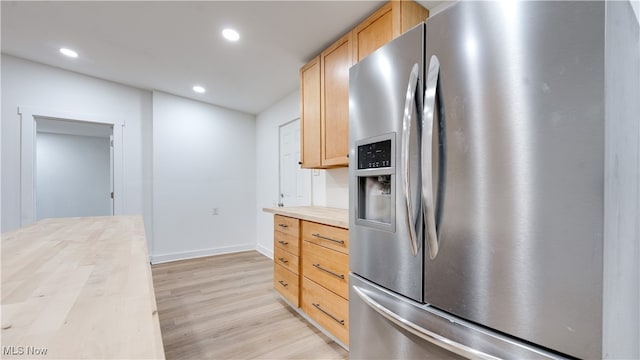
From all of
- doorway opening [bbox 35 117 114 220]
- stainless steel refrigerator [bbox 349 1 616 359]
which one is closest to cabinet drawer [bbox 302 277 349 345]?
stainless steel refrigerator [bbox 349 1 616 359]

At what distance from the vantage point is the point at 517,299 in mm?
743

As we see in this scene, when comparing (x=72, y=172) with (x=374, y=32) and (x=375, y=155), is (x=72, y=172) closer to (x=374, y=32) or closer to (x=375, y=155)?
(x=374, y=32)

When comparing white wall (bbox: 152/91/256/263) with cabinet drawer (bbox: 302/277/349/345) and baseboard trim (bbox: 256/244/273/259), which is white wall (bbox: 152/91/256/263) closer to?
baseboard trim (bbox: 256/244/273/259)

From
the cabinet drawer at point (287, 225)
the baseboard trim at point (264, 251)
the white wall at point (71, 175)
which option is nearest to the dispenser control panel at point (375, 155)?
the cabinet drawer at point (287, 225)

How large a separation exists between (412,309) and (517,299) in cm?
36

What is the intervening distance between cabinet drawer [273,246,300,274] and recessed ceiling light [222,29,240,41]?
1955 mm

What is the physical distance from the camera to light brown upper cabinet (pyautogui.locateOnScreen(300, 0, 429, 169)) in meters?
1.73

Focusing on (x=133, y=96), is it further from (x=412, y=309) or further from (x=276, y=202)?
(x=412, y=309)

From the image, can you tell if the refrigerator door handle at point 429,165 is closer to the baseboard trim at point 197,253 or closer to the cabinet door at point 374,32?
the cabinet door at point 374,32

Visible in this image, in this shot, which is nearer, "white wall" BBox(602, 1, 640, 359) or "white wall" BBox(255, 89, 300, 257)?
"white wall" BBox(602, 1, 640, 359)

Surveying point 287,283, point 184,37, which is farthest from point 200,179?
point 287,283

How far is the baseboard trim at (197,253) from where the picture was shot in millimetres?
3880

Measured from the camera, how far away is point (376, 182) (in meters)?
1.34

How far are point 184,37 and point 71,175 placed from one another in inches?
219
